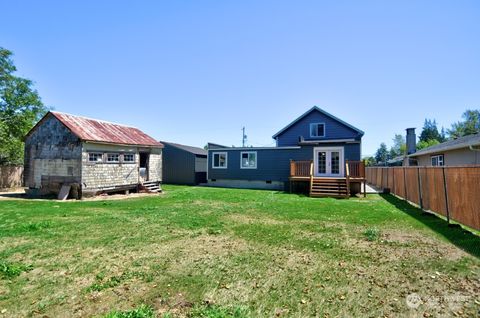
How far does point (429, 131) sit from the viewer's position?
76.2 metres

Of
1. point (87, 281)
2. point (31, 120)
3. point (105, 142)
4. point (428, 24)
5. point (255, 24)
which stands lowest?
point (87, 281)

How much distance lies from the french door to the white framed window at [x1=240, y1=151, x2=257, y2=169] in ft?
15.3

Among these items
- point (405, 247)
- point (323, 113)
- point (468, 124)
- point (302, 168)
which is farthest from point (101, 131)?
point (468, 124)

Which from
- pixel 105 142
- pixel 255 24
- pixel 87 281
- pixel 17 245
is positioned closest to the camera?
pixel 87 281

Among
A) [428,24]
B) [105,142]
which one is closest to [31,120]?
[105,142]

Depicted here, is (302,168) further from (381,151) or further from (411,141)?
(381,151)

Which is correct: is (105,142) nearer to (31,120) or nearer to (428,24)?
(31,120)

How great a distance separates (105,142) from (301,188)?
41.6 feet

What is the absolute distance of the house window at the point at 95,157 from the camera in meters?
14.1

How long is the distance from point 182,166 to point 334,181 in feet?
44.5

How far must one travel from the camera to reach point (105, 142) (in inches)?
577

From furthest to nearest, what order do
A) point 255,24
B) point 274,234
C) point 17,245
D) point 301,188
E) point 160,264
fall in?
point 301,188 → point 255,24 → point 274,234 → point 17,245 → point 160,264

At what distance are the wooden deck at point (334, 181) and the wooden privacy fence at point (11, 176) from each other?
19.8m

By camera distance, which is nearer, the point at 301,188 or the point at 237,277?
the point at 237,277
